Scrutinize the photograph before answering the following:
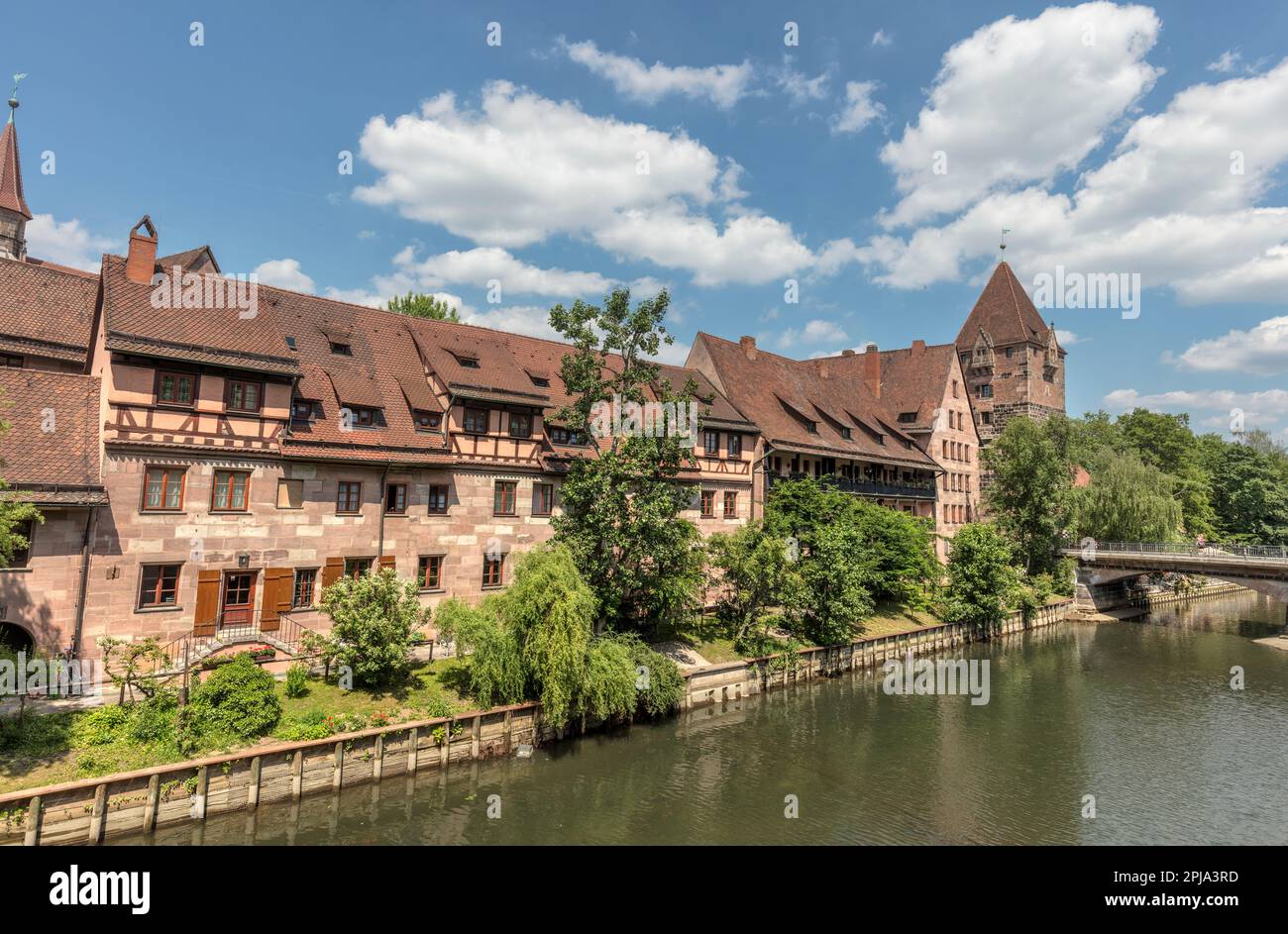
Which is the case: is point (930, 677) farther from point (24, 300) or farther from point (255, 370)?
point (24, 300)

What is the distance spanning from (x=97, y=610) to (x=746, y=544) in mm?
22390

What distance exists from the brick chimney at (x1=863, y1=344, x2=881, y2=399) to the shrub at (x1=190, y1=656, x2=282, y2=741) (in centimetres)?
4970

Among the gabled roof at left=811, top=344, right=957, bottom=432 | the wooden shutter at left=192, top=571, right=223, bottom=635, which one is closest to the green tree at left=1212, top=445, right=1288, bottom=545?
the gabled roof at left=811, top=344, right=957, bottom=432

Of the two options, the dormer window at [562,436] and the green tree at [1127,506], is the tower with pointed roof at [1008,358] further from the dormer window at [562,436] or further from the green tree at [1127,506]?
the dormer window at [562,436]

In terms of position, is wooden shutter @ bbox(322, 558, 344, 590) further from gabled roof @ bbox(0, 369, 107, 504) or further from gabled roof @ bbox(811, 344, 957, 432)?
gabled roof @ bbox(811, 344, 957, 432)

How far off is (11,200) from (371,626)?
55395mm

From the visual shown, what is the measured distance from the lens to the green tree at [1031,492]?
49.5m

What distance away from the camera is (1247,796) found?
19.9 metres

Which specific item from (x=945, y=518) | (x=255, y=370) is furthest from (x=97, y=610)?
(x=945, y=518)

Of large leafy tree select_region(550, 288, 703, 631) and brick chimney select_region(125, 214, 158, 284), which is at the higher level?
brick chimney select_region(125, 214, 158, 284)

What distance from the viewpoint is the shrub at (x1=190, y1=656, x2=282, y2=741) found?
17.1 metres

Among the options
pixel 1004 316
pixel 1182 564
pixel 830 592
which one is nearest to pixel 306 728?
pixel 830 592

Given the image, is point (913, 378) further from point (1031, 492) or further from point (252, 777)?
point (252, 777)

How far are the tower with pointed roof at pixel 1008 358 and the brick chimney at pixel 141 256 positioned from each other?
6014 cm
